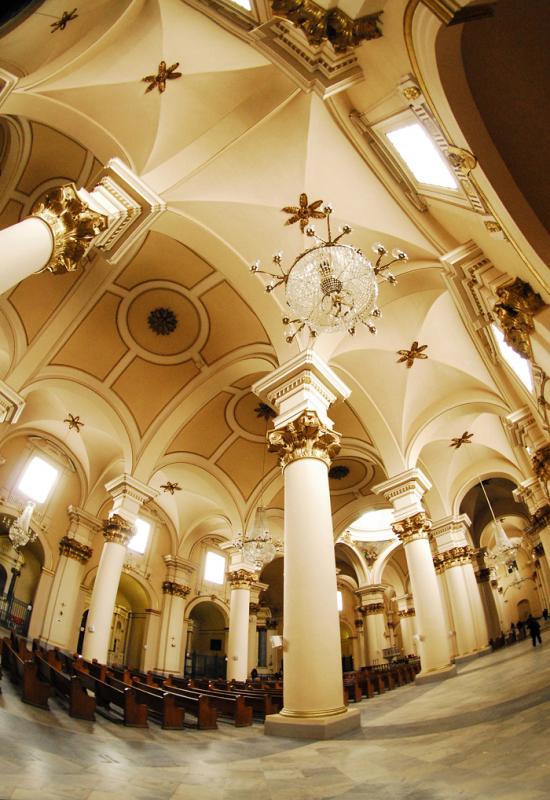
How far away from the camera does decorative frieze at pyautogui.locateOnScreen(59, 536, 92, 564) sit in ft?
42.5

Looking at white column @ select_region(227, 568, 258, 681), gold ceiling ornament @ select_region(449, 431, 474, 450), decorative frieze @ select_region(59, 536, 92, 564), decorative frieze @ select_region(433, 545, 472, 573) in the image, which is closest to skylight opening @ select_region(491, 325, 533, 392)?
gold ceiling ornament @ select_region(449, 431, 474, 450)

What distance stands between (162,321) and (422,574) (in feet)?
25.3

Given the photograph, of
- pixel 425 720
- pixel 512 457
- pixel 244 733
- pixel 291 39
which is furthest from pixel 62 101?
→ pixel 512 457

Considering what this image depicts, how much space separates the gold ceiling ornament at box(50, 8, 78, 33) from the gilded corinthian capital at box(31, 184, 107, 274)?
6.13ft

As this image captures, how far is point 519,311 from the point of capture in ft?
16.4

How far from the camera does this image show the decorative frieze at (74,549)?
1295 cm

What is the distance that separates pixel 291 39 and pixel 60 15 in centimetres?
277

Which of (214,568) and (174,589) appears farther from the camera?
(214,568)

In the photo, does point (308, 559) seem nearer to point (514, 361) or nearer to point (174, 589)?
point (514, 361)

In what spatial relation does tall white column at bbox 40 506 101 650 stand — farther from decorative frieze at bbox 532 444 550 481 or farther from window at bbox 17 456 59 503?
decorative frieze at bbox 532 444 550 481

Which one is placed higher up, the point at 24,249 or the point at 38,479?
the point at 38,479

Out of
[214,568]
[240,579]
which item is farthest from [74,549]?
[214,568]

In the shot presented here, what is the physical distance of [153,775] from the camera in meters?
2.60

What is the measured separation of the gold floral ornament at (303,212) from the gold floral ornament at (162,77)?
7.60 ft
